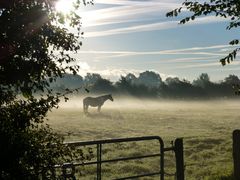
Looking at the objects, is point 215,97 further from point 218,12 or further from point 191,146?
point 218,12

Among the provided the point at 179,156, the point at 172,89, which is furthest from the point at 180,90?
the point at 179,156

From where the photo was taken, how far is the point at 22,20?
5793 millimetres

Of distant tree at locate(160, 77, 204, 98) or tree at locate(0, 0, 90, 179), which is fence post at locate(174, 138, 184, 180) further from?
distant tree at locate(160, 77, 204, 98)

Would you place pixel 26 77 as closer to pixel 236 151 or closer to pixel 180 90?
pixel 236 151

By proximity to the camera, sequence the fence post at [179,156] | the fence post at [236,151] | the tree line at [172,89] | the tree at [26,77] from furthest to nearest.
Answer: the tree line at [172,89] → the fence post at [236,151] → the fence post at [179,156] → the tree at [26,77]

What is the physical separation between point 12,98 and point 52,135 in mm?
775

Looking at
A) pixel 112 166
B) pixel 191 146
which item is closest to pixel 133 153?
pixel 112 166

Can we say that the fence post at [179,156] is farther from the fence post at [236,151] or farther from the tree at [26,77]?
the tree at [26,77]

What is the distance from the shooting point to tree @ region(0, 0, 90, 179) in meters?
5.69

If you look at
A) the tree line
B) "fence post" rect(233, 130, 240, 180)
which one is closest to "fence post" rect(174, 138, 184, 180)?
"fence post" rect(233, 130, 240, 180)

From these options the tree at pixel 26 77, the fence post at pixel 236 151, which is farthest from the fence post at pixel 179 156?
the tree at pixel 26 77

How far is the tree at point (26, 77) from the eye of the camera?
5.69 metres

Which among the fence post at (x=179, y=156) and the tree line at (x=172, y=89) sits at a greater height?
the tree line at (x=172, y=89)

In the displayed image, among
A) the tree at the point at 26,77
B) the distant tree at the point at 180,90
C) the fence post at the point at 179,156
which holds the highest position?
the distant tree at the point at 180,90
